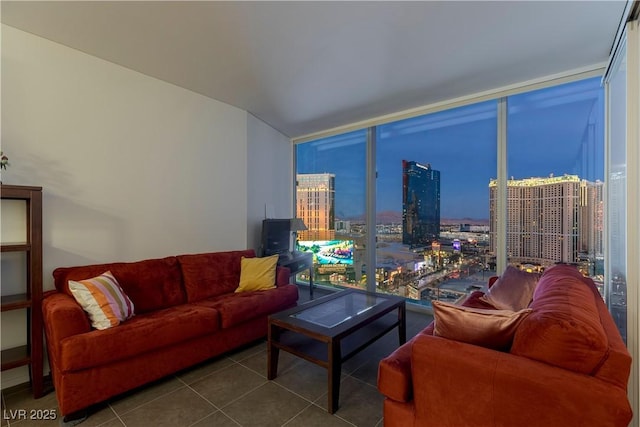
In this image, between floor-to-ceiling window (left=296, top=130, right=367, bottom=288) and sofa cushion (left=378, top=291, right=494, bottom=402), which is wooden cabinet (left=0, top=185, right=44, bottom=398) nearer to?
sofa cushion (left=378, top=291, right=494, bottom=402)

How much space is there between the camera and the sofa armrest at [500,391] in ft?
3.28

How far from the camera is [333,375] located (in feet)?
6.10

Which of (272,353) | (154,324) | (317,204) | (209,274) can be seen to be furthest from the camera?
(317,204)

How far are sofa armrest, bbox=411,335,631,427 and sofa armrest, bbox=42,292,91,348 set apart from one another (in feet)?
6.66

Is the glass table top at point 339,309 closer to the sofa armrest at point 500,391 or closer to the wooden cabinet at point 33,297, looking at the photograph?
the sofa armrest at point 500,391

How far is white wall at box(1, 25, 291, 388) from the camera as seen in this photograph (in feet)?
7.29

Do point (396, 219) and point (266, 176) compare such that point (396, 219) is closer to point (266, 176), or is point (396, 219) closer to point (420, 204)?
point (420, 204)

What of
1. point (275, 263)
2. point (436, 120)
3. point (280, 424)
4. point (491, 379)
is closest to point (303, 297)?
point (275, 263)

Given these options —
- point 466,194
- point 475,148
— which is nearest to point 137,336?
point 466,194

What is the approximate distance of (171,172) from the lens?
3129mm

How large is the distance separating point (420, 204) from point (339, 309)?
6.78 ft

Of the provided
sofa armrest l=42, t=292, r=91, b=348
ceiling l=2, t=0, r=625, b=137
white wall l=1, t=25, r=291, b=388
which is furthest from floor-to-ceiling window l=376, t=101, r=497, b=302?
sofa armrest l=42, t=292, r=91, b=348

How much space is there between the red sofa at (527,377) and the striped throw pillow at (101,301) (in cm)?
186

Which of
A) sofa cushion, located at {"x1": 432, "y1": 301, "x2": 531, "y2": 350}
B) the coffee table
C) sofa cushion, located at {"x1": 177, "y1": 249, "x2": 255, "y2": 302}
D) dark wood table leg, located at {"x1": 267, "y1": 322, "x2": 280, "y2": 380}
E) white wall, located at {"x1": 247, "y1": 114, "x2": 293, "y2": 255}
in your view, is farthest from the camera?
white wall, located at {"x1": 247, "y1": 114, "x2": 293, "y2": 255}
